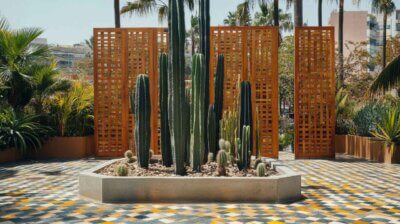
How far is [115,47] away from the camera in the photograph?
37.6 feet

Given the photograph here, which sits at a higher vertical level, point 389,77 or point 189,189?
point 389,77

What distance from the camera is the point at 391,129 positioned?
10.3m

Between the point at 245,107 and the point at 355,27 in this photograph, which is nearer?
the point at 245,107

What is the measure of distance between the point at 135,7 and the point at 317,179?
34.4 ft

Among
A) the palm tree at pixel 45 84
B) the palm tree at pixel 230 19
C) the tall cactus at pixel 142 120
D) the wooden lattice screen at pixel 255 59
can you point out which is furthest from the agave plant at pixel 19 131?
the palm tree at pixel 230 19

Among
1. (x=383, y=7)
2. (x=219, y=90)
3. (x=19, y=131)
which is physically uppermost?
(x=383, y=7)

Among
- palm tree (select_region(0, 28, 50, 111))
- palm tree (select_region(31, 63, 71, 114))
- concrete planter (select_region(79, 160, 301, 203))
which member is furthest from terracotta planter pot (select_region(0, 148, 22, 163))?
concrete planter (select_region(79, 160, 301, 203))

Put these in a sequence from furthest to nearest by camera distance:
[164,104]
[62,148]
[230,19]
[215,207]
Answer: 1. [230,19]
2. [62,148]
3. [164,104]
4. [215,207]

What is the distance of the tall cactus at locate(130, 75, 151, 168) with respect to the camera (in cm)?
687

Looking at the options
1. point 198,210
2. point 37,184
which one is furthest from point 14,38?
point 198,210

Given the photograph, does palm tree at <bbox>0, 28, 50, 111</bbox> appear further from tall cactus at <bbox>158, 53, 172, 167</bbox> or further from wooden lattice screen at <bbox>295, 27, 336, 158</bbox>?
wooden lattice screen at <bbox>295, 27, 336, 158</bbox>

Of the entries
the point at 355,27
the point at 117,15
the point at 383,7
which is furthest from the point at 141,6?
the point at 355,27

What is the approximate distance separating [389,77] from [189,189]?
6.84 m

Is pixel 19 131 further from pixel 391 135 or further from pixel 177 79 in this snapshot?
pixel 391 135
